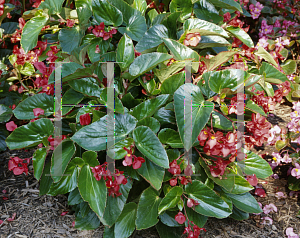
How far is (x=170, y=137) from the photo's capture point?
1086 millimetres

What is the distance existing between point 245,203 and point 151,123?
597 mm

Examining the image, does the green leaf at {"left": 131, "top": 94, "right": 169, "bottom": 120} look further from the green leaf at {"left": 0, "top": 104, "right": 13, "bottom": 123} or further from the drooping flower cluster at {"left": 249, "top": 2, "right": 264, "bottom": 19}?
the drooping flower cluster at {"left": 249, "top": 2, "right": 264, "bottom": 19}

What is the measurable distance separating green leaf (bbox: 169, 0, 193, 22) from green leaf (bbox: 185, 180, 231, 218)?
81cm

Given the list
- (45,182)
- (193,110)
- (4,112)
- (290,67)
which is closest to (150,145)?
(193,110)

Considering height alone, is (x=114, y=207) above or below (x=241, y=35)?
below

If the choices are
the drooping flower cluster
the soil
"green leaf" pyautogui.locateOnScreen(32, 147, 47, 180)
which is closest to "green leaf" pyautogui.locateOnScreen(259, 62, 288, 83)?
the soil

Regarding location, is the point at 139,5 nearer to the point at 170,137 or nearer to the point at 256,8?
the point at 170,137

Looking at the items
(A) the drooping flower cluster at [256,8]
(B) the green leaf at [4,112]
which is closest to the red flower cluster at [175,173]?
(B) the green leaf at [4,112]

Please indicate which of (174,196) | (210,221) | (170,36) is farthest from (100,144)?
(210,221)

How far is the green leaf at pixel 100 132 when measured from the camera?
970 mm

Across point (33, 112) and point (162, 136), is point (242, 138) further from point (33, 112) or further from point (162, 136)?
point (33, 112)

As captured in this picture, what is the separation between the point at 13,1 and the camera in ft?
6.23

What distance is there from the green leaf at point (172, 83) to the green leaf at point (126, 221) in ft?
1.65

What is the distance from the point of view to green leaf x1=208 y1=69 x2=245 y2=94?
101 cm
